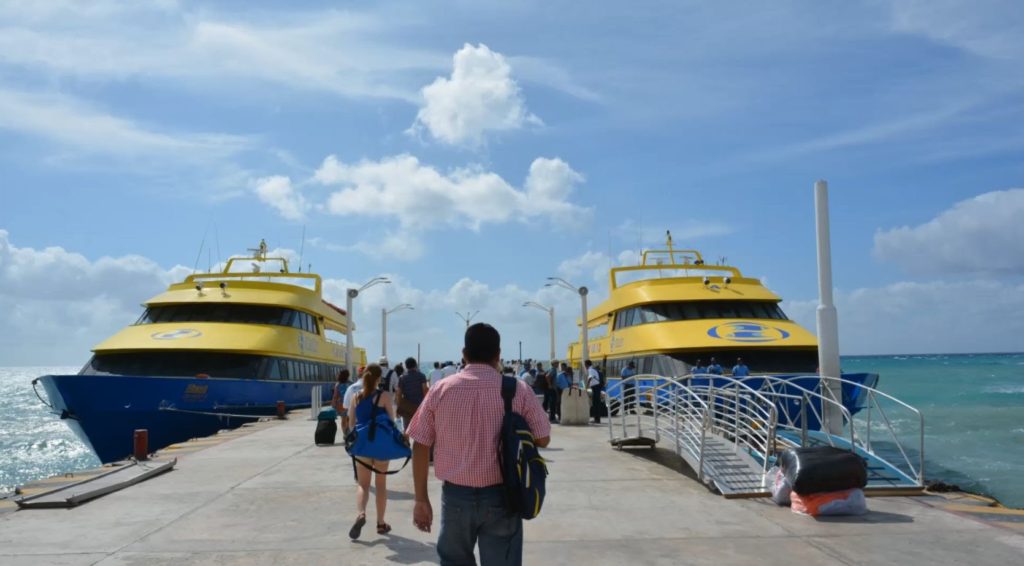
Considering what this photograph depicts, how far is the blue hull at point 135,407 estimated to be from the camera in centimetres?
1717

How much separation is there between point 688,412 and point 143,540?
23.5ft

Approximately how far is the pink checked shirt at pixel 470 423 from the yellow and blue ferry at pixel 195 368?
624 inches

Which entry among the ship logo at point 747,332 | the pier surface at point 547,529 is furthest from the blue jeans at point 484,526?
the ship logo at point 747,332

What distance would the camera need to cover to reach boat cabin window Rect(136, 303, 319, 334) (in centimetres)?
2280

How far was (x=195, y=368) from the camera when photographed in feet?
67.9

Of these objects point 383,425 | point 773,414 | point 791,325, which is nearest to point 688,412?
point 773,414

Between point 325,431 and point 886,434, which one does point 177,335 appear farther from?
point 886,434

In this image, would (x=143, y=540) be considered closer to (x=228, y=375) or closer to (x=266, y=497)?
(x=266, y=497)

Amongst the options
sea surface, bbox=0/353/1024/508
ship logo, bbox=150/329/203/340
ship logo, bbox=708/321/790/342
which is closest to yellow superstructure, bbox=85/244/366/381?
ship logo, bbox=150/329/203/340

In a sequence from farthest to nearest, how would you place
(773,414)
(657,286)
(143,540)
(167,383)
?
(657,286) < (167,383) < (773,414) < (143,540)

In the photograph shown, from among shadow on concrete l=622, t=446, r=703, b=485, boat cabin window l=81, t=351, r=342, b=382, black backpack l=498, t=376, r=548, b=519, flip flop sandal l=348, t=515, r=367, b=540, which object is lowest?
shadow on concrete l=622, t=446, r=703, b=485

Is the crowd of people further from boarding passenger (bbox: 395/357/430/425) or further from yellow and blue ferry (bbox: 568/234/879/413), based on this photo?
yellow and blue ferry (bbox: 568/234/879/413)

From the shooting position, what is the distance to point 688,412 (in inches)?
430

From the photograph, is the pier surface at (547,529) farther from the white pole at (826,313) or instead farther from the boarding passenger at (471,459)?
the white pole at (826,313)
